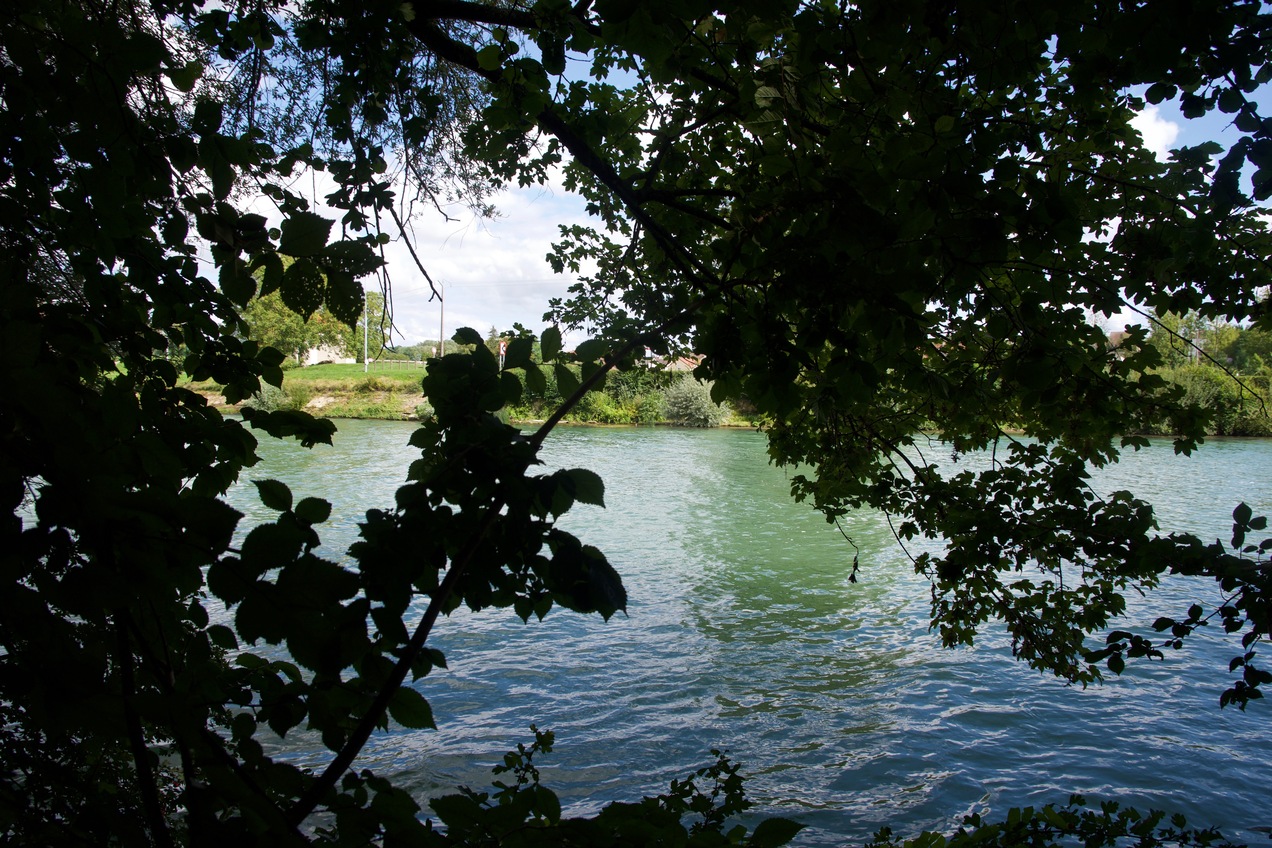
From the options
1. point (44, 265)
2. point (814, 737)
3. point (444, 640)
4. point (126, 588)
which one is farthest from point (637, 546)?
point (126, 588)

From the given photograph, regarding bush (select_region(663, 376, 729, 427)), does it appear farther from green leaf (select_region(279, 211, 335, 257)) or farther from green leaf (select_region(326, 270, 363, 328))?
green leaf (select_region(279, 211, 335, 257))

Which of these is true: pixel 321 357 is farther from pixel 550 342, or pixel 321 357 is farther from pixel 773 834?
pixel 773 834

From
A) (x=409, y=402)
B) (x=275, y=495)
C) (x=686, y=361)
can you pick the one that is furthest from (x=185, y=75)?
(x=409, y=402)

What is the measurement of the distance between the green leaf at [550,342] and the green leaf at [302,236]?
1.10 ft

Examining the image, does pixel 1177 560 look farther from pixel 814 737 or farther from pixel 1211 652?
pixel 1211 652

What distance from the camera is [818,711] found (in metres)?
7.18

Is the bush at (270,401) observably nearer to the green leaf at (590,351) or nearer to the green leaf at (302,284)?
the green leaf at (302,284)

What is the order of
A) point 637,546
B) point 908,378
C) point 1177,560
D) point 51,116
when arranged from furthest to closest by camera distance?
point 637,546 → point 1177,560 → point 908,378 → point 51,116

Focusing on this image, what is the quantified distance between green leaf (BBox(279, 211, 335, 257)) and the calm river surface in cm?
388

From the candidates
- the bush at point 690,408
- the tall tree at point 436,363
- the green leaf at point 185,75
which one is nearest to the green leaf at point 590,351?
the tall tree at point 436,363

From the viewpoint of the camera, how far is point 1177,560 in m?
2.62

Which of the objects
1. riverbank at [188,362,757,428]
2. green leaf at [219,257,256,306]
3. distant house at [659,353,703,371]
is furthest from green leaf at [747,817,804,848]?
riverbank at [188,362,757,428]

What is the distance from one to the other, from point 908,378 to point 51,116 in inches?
74.4

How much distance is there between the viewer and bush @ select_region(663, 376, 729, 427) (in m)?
37.3
